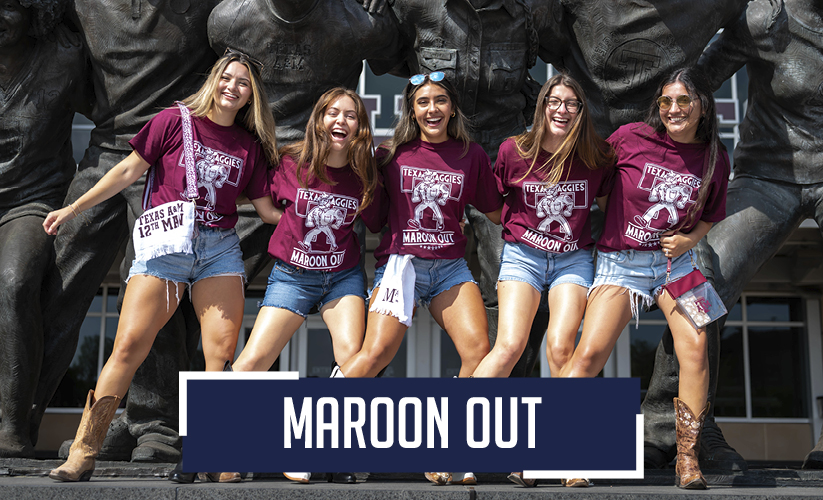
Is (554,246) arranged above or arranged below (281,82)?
below

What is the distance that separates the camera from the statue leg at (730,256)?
211 inches

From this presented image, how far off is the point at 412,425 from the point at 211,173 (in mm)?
1646

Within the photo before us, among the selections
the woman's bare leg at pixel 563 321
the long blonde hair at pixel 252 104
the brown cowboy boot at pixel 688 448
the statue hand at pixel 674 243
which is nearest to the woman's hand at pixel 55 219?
the long blonde hair at pixel 252 104

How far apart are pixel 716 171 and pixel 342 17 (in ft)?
8.04

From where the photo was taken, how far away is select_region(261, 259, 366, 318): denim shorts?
14.2 ft

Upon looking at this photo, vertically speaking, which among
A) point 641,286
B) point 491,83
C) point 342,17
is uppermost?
point 342,17

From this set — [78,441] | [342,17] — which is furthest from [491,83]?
[78,441]

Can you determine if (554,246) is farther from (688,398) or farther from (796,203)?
(796,203)

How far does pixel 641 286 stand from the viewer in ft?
14.2

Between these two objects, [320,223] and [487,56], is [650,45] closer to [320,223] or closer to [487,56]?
[487,56]

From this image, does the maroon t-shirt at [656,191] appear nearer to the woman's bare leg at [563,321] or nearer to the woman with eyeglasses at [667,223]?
the woman with eyeglasses at [667,223]

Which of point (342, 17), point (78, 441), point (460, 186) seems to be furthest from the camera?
point (342, 17)

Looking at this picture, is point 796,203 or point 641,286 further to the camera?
point 796,203

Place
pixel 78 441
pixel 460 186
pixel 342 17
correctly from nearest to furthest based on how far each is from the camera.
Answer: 1. pixel 78 441
2. pixel 460 186
3. pixel 342 17
